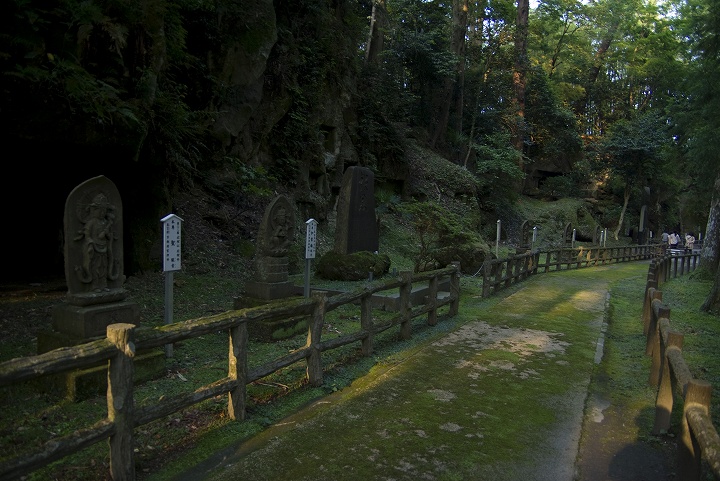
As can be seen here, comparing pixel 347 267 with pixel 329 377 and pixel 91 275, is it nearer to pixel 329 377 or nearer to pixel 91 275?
pixel 329 377

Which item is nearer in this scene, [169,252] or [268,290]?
[169,252]

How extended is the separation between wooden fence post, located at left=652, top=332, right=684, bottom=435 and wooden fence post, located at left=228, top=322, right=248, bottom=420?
397 centimetres

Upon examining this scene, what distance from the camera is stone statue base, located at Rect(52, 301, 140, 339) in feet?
17.0

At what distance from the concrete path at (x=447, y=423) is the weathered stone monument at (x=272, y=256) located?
2193mm

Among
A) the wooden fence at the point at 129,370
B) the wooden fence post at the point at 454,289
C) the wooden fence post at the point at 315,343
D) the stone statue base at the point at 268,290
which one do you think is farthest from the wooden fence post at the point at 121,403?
the wooden fence post at the point at 454,289

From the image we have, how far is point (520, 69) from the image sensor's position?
27.0 m

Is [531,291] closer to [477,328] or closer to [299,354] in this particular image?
[477,328]

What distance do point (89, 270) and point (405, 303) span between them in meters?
4.47

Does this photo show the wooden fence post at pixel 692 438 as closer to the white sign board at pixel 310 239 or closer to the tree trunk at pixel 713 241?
the white sign board at pixel 310 239

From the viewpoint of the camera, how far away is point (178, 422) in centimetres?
450

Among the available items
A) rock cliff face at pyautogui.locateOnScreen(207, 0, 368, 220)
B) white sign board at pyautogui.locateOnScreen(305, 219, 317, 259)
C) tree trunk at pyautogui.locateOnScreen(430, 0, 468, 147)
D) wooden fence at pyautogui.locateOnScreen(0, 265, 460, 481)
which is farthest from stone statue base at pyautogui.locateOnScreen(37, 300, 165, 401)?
tree trunk at pyautogui.locateOnScreen(430, 0, 468, 147)

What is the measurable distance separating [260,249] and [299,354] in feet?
9.05

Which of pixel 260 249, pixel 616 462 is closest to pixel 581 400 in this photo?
pixel 616 462

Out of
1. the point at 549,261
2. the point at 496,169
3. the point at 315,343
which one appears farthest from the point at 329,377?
the point at 496,169
